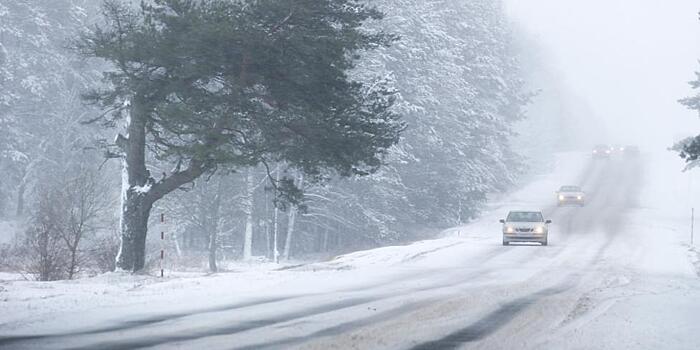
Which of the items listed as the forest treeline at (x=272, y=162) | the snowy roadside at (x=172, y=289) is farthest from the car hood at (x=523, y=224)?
the forest treeline at (x=272, y=162)

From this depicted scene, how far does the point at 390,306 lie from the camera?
1811 centimetres

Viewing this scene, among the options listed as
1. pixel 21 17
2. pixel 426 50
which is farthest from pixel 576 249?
pixel 21 17

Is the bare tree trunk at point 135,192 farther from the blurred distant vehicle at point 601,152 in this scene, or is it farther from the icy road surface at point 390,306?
the blurred distant vehicle at point 601,152

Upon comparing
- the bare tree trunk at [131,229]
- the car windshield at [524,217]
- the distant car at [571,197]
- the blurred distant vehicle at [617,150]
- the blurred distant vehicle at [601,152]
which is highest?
the blurred distant vehicle at [617,150]

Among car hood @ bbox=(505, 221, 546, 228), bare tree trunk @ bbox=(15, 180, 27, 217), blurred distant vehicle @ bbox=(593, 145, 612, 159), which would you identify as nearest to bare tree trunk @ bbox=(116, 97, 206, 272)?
car hood @ bbox=(505, 221, 546, 228)

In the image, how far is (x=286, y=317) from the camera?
52.7 feet

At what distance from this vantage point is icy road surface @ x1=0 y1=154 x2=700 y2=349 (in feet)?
44.4

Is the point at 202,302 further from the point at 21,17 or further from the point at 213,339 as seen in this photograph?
the point at 21,17

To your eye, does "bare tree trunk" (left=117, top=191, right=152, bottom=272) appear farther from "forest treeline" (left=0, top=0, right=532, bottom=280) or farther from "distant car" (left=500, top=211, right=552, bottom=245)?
"distant car" (left=500, top=211, right=552, bottom=245)

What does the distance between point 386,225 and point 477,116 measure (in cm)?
1246

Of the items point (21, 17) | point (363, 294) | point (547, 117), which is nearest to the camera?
point (363, 294)

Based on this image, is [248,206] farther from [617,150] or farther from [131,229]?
[617,150]

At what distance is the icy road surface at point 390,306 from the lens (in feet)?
44.4

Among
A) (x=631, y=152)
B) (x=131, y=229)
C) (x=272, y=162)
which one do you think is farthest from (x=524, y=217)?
(x=631, y=152)
